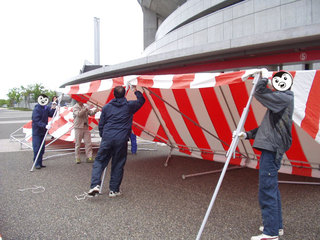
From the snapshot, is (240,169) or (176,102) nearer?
(176,102)

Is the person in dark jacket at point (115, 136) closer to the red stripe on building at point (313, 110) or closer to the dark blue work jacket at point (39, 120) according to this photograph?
the red stripe on building at point (313, 110)

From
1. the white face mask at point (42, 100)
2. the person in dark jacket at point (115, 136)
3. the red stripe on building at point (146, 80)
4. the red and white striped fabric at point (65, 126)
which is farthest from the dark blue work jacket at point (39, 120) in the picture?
the red stripe on building at point (146, 80)

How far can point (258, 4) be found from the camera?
11.8 meters

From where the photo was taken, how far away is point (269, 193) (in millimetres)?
2670

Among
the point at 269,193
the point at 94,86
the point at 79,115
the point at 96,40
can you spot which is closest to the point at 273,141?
the point at 269,193

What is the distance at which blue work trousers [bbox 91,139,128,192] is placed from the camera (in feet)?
13.3

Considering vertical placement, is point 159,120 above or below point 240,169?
above

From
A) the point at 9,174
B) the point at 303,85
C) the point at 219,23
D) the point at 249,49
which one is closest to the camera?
the point at 303,85

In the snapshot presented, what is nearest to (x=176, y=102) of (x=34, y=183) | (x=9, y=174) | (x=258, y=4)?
(x=34, y=183)

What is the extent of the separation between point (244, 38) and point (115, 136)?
928cm

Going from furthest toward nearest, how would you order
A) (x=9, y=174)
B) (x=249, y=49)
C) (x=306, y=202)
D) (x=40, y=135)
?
(x=249, y=49) → (x=40, y=135) → (x=9, y=174) → (x=306, y=202)

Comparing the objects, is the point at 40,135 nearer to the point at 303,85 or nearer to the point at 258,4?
the point at 303,85

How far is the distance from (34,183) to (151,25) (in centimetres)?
3034

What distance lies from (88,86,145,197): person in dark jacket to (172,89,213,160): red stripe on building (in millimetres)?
857
